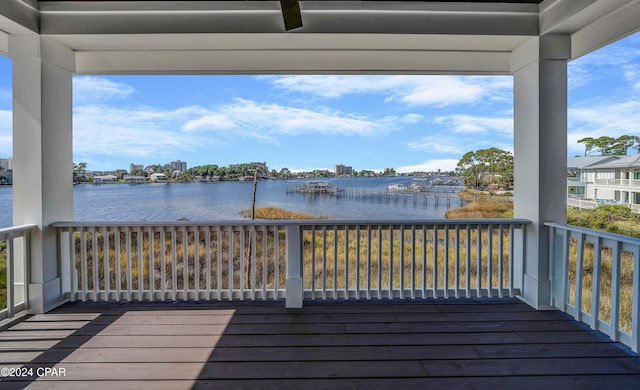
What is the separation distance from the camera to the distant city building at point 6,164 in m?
2.88

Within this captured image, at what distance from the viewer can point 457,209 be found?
5.60m

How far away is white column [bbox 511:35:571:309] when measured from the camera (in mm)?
2803

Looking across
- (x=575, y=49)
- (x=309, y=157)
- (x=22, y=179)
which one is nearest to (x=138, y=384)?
(x=22, y=179)

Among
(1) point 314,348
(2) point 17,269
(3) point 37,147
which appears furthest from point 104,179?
(1) point 314,348

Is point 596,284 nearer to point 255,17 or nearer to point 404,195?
point 255,17

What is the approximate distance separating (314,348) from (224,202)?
4901 millimetres

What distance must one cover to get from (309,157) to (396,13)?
7.52 meters

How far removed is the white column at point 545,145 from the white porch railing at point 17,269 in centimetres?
451

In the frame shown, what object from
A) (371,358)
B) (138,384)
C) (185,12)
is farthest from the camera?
(185,12)

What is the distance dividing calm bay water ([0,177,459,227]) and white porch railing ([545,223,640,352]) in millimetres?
2471

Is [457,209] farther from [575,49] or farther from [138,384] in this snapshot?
[138,384]

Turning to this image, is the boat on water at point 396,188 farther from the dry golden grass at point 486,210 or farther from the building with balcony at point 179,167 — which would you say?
the building with balcony at point 179,167

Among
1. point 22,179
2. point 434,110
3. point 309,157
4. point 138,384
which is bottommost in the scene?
point 138,384

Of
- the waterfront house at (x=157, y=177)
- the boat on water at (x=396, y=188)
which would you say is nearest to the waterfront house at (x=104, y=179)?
the waterfront house at (x=157, y=177)
